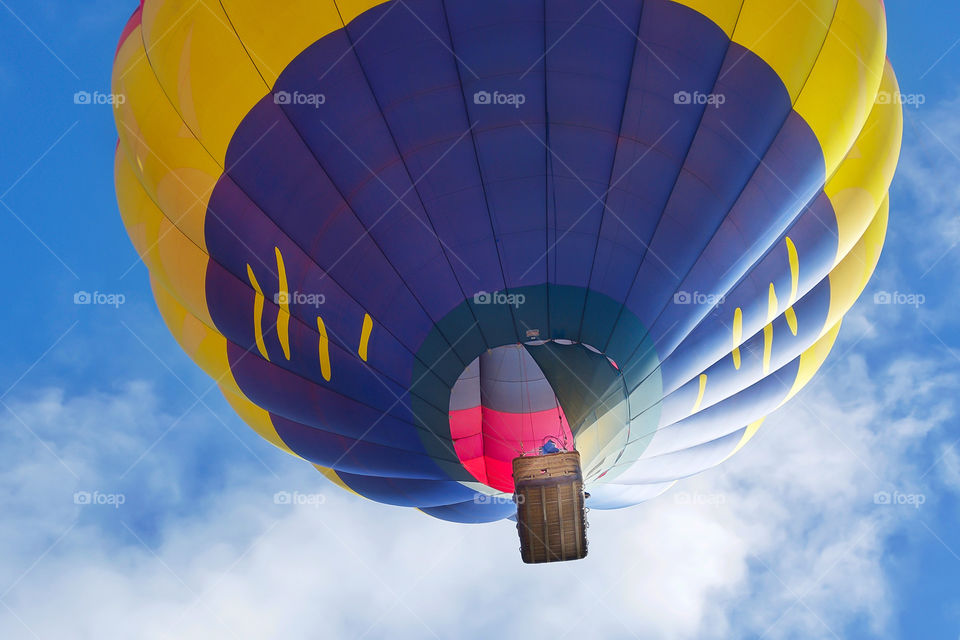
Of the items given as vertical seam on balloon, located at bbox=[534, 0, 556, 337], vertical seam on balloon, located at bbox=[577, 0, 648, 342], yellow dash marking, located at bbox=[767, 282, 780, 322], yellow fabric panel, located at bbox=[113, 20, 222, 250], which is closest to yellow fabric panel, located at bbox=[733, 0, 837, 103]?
vertical seam on balloon, located at bbox=[577, 0, 648, 342]

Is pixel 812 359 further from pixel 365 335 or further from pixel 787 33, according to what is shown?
pixel 365 335

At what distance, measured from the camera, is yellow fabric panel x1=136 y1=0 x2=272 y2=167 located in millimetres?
6855

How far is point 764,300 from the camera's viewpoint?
7.99 m

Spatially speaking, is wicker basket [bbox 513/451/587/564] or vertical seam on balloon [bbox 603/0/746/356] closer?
vertical seam on balloon [bbox 603/0/746/356]

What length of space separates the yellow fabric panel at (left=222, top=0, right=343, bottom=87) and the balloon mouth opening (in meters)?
3.74

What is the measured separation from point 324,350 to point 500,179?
88.5 inches

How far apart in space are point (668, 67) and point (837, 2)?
63.7 inches

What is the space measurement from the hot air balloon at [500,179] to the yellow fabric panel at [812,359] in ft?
6.75

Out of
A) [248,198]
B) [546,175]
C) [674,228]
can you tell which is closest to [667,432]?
[674,228]

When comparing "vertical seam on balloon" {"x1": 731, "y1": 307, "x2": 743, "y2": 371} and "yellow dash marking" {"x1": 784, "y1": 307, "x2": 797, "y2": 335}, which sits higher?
"yellow dash marking" {"x1": 784, "y1": 307, "x2": 797, "y2": 335}

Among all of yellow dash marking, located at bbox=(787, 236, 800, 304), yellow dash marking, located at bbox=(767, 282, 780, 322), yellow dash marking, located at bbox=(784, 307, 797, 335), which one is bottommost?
yellow dash marking, located at bbox=(767, 282, 780, 322)

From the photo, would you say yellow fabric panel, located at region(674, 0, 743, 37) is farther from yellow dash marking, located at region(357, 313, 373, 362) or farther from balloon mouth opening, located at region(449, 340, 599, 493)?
balloon mouth opening, located at region(449, 340, 599, 493)

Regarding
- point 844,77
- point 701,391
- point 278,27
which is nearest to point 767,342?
point 701,391

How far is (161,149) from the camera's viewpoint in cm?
750
